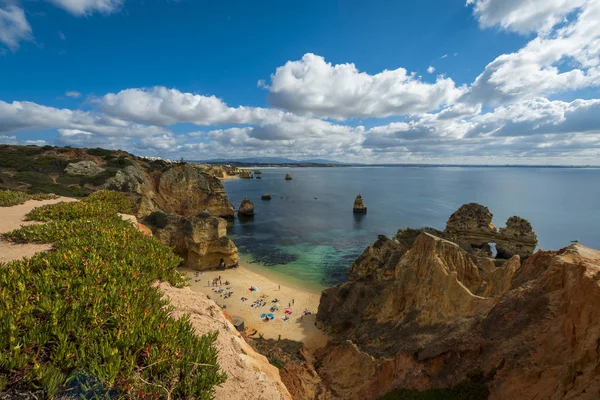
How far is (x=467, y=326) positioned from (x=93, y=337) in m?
13.9

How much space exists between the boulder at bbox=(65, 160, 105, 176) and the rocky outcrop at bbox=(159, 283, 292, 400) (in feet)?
176

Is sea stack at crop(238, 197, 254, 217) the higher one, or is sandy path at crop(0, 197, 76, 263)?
sandy path at crop(0, 197, 76, 263)

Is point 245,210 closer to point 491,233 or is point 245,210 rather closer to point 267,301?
point 267,301

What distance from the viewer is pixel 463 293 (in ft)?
48.3

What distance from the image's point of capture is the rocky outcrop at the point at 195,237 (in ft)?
124

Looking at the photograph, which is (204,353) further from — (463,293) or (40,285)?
(463,293)

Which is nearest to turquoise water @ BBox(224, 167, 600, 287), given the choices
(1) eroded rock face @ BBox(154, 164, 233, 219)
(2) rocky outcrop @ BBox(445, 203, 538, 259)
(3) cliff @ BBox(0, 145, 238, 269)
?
(1) eroded rock face @ BBox(154, 164, 233, 219)

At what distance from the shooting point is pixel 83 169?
4941 cm

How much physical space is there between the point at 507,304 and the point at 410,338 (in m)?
5.91

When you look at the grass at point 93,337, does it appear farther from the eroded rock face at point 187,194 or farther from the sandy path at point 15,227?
the eroded rock face at point 187,194

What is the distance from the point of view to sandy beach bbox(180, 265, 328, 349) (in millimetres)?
25172

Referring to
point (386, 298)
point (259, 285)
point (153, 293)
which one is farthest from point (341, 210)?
point (153, 293)

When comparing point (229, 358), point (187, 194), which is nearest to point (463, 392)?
point (229, 358)

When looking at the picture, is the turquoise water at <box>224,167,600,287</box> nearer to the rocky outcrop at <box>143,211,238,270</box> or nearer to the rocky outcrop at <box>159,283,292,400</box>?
the rocky outcrop at <box>143,211,238,270</box>
